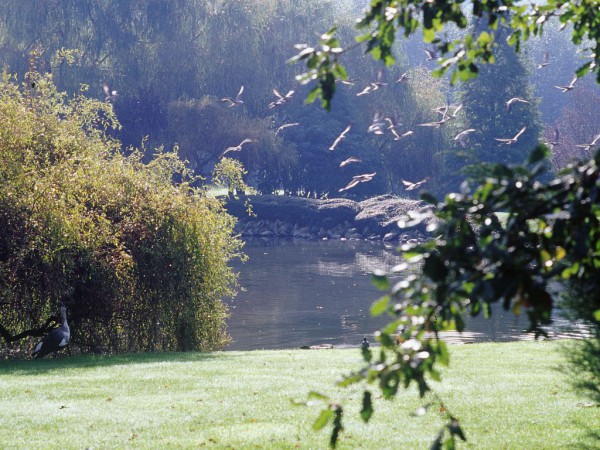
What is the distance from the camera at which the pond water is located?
1088 inches

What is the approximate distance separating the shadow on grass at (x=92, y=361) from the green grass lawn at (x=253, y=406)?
5 centimetres

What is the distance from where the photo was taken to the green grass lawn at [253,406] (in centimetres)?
1068

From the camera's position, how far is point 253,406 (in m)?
12.8

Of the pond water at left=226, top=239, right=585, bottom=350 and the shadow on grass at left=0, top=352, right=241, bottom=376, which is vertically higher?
the pond water at left=226, top=239, right=585, bottom=350

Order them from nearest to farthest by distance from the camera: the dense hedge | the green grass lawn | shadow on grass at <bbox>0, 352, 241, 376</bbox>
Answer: the green grass lawn
shadow on grass at <bbox>0, 352, 241, 376</bbox>
the dense hedge

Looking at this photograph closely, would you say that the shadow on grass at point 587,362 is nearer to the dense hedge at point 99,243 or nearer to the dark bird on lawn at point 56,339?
the dark bird on lawn at point 56,339

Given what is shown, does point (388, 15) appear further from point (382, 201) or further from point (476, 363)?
point (382, 201)

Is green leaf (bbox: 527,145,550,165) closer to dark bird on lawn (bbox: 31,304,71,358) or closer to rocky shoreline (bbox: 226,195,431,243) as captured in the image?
dark bird on lawn (bbox: 31,304,71,358)

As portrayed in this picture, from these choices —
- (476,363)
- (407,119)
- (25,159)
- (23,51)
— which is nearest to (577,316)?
(476,363)

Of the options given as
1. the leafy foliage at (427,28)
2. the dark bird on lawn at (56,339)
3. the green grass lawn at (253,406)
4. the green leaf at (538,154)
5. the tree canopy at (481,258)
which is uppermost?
the leafy foliage at (427,28)

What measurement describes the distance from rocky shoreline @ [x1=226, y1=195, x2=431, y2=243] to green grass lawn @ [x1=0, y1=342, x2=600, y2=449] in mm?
50898

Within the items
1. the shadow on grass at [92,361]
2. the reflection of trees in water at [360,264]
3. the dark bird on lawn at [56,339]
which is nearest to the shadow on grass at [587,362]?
the shadow on grass at [92,361]

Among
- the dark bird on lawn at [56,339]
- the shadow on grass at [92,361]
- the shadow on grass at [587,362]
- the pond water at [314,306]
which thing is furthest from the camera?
the pond water at [314,306]

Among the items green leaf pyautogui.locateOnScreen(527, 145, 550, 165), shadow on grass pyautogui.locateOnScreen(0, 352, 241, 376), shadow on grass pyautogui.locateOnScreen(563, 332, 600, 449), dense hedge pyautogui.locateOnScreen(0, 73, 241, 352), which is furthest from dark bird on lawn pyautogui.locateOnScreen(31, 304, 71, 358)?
green leaf pyautogui.locateOnScreen(527, 145, 550, 165)
